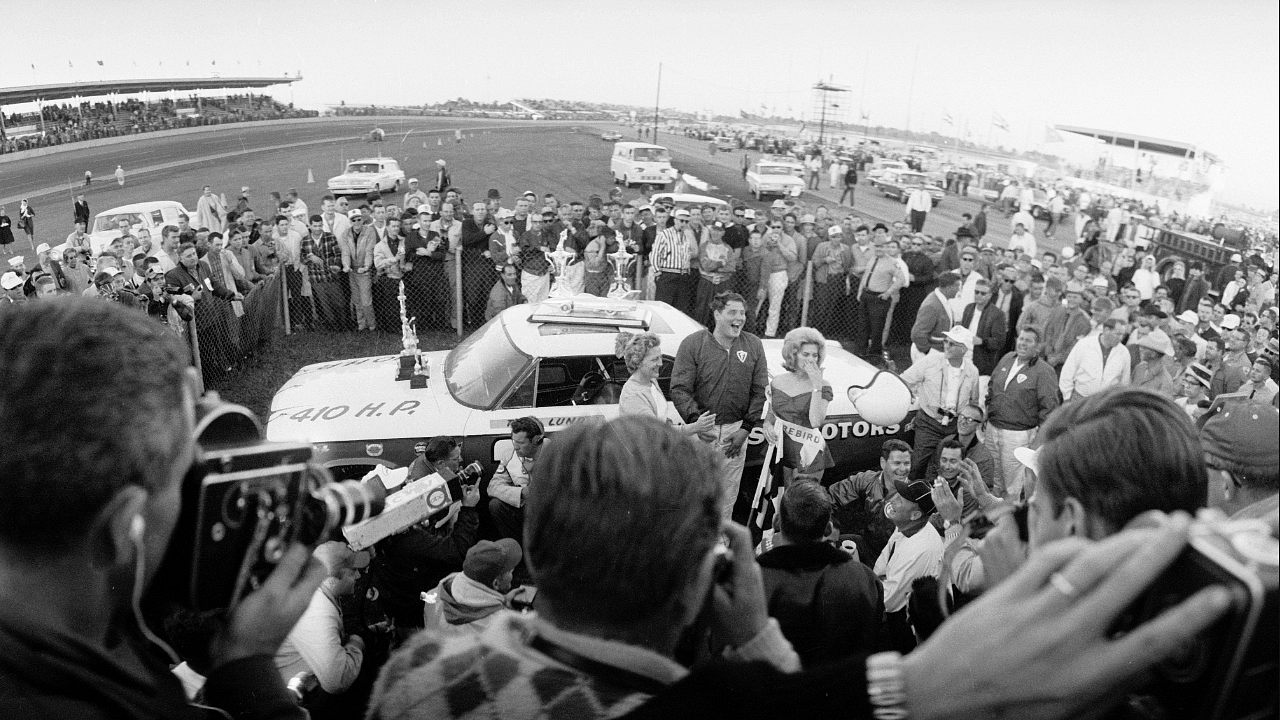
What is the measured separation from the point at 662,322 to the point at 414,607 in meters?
3.16

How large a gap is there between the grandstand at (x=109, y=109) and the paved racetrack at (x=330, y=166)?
1.32ft

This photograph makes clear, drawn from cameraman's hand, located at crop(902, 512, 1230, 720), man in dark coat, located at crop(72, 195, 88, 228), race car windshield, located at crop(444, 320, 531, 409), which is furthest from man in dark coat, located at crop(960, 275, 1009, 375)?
man in dark coat, located at crop(72, 195, 88, 228)

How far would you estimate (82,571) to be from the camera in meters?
1.07

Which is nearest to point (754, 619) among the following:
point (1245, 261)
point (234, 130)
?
point (1245, 261)

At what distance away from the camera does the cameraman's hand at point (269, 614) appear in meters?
1.18

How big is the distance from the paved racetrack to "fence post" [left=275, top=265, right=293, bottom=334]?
542 cm

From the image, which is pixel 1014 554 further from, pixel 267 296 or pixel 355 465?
pixel 267 296

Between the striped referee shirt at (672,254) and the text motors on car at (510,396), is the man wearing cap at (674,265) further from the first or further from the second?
the text motors on car at (510,396)

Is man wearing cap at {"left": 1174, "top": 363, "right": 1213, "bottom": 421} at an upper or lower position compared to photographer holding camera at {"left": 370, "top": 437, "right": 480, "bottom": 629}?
upper

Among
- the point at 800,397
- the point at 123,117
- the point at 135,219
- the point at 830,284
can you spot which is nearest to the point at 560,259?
the point at 830,284

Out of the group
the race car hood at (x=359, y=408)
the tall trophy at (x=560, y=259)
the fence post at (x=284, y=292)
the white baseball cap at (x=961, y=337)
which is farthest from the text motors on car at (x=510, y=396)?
the fence post at (x=284, y=292)

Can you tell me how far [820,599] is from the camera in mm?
2799

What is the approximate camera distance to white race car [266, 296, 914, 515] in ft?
18.2

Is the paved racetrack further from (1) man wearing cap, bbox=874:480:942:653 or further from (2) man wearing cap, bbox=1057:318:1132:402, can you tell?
(2) man wearing cap, bbox=1057:318:1132:402
